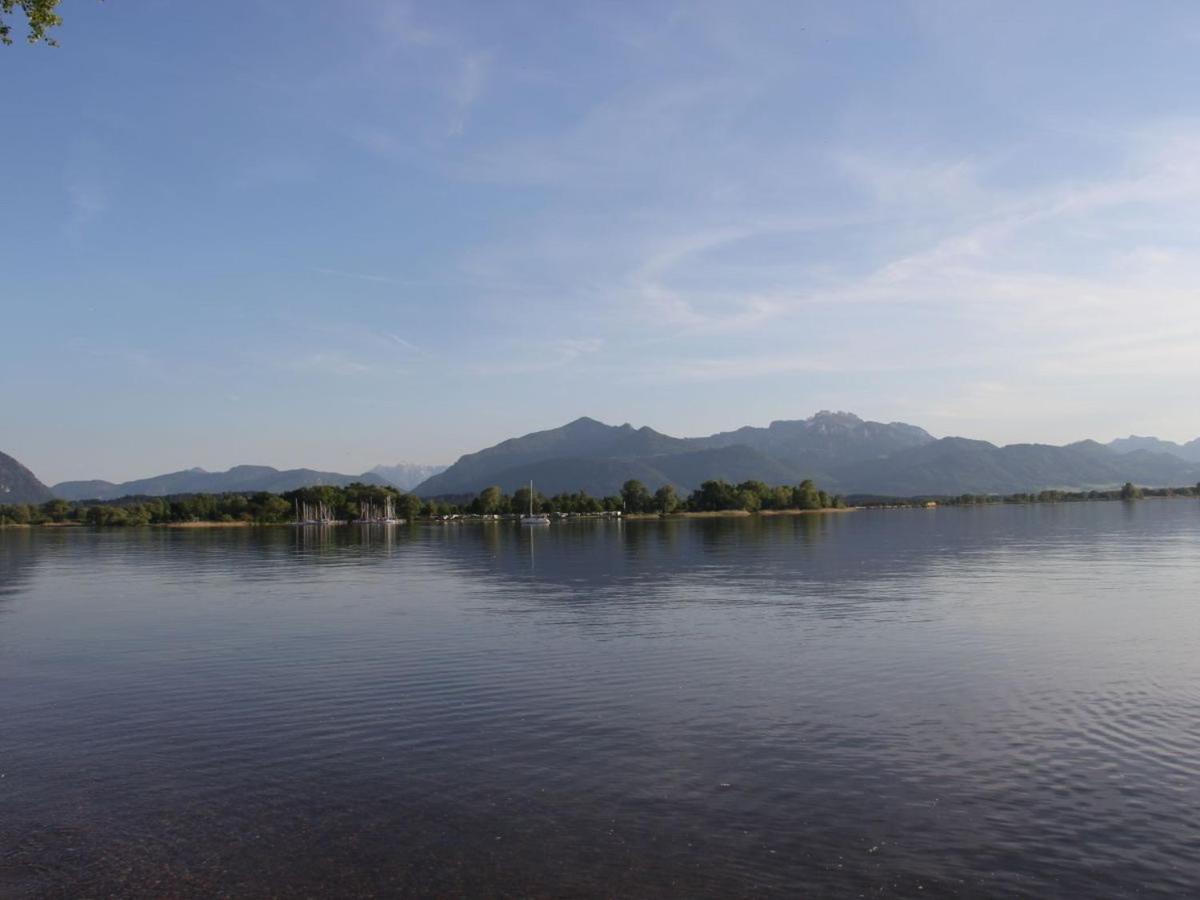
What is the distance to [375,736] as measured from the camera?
26.9 m

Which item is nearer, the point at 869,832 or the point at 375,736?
the point at 869,832

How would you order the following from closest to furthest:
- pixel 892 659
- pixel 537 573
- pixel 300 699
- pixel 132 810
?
pixel 132 810
pixel 300 699
pixel 892 659
pixel 537 573

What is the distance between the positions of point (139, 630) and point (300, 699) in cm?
2501

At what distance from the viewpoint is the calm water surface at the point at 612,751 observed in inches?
685

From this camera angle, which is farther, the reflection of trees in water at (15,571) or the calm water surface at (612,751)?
the reflection of trees in water at (15,571)

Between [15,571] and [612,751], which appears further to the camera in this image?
[15,571]

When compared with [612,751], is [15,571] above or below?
above

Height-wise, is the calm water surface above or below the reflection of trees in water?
below

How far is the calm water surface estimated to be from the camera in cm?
1739

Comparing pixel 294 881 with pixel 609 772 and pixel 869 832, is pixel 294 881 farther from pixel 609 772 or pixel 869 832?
pixel 869 832

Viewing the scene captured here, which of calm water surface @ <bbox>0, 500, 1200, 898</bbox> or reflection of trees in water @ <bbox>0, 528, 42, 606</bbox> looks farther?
reflection of trees in water @ <bbox>0, 528, 42, 606</bbox>

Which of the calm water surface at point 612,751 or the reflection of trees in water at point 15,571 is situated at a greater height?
the reflection of trees in water at point 15,571

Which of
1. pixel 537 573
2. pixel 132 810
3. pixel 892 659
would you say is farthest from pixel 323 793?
pixel 537 573

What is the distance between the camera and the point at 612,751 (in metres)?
24.6
